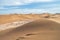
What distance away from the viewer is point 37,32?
4.21 meters

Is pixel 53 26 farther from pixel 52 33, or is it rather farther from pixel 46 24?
pixel 52 33

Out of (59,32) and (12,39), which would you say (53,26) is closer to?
(59,32)

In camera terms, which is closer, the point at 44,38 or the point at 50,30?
the point at 44,38

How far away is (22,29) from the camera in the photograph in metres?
4.84

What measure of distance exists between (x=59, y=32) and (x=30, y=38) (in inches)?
37.6

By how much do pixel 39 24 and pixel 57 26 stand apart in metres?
0.63

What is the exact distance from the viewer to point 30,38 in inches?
146

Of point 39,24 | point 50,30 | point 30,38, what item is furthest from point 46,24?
point 30,38

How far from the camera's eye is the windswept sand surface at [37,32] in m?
3.79

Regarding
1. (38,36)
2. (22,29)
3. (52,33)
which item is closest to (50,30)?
(52,33)

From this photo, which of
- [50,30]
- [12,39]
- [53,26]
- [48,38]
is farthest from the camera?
[53,26]

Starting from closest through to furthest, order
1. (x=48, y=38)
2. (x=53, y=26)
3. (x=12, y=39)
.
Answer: (x=48, y=38), (x=12, y=39), (x=53, y=26)

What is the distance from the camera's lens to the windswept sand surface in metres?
3.79

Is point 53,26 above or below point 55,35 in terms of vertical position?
above
